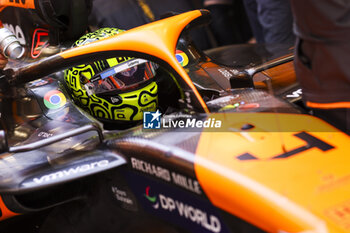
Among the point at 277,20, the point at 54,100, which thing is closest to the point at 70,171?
the point at 54,100

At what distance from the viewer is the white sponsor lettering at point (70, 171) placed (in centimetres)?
131

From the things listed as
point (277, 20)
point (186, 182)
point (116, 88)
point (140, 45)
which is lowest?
point (277, 20)

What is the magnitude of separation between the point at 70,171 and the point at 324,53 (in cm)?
74

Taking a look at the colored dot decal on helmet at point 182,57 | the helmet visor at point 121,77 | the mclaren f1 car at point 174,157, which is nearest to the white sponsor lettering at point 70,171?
the mclaren f1 car at point 174,157

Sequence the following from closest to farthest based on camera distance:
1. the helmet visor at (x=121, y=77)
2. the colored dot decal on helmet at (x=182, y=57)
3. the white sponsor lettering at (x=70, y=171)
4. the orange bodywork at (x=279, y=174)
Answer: the orange bodywork at (x=279, y=174)
the white sponsor lettering at (x=70, y=171)
the helmet visor at (x=121, y=77)
the colored dot decal on helmet at (x=182, y=57)

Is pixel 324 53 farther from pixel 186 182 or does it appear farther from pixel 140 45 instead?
pixel 140 45

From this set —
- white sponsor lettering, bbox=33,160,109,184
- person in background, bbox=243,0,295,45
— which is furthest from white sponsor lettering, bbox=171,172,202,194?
person in background, bbox=243,0,295,45

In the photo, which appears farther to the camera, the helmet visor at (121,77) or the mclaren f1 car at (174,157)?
the helmet visor at (121,77)

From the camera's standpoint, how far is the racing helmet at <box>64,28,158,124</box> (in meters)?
1.65

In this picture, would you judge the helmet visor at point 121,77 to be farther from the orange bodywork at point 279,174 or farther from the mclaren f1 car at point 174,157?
the orange bodywork at point 279,174

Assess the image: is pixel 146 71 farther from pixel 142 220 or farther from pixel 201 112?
pixel 142 220

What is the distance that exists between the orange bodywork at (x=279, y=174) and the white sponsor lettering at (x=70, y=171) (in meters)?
0.30

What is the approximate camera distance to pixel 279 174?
3.48 feet

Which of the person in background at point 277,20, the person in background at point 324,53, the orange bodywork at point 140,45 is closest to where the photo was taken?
the person in background at point 324,53
